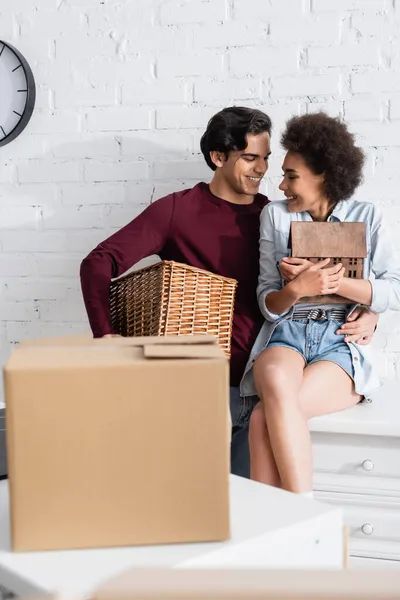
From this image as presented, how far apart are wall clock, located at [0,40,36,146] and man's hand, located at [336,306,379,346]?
4.21 ft

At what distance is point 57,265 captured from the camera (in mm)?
2586

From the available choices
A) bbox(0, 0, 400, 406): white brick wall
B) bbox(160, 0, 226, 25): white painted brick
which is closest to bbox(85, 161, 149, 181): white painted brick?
bbox(0, 0, 400, 406): white brick wall

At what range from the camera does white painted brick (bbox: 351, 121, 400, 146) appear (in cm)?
229

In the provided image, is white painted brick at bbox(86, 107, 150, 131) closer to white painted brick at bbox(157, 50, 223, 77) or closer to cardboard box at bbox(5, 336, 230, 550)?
white painted brick at bbox(157, 50, 223, 77)

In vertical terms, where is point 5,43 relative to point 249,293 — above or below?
above

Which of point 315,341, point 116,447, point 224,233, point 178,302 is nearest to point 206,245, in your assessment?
point 224,233

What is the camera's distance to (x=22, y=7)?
2570 millimetres

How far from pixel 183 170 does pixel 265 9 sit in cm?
55

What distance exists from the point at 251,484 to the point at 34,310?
157 cm

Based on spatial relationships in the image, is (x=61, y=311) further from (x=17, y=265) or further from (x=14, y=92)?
(x=14, y=92)

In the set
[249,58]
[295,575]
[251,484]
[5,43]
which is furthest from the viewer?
[5,43]

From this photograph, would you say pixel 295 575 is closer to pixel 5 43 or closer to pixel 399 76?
pixel 399 76

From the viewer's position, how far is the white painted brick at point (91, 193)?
8.25ft

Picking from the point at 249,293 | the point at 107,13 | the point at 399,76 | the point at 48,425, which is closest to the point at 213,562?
the point at 48,425
